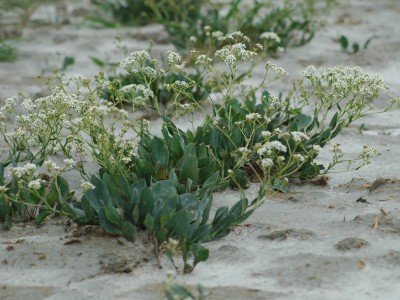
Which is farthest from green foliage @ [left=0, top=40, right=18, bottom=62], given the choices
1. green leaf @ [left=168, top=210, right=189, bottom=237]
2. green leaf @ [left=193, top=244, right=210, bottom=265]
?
green leaf @ [left=193, top=244, right=210, bottom=265]

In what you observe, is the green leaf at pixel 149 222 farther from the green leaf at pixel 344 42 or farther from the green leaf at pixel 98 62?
the green leaf at pixel 344 42

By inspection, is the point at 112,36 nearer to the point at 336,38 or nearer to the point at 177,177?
the point at 336,38

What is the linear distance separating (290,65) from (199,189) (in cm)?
Answer: 257

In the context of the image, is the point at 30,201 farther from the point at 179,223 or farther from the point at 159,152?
the point at 179,223

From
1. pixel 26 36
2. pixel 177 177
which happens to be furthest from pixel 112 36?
pixel 177 177

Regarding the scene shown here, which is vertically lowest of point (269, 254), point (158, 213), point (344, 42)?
point (269, 254)

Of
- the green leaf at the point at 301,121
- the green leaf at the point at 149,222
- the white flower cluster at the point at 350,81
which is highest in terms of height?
the white flower cluster at the point at 350,81

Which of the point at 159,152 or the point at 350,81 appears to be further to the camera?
the point at 350,81

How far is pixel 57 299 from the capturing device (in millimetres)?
2865

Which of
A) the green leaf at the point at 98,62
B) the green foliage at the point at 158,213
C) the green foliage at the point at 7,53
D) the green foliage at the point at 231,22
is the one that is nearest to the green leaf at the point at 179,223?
the green foliage at the point at 158,213

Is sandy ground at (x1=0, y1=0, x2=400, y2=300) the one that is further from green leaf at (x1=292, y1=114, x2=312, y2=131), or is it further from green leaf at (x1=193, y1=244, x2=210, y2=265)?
green leaf at (x1=292, y1=114, x2=312, y2=131)

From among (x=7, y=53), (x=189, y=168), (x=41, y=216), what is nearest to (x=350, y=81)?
(x=189, y=168)

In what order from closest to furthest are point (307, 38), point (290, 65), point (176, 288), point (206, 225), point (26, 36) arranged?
1. point (176, 288)
2. point (206, 225)
3. point (290, 65)
4. point (307, 38)
5. point (26, 36)

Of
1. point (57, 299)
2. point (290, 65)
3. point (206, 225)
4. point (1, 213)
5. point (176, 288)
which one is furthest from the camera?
point (290, 65)
